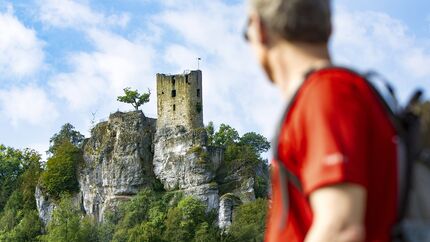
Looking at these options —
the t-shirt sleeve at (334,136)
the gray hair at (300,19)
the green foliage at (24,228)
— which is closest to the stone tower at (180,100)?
the green foliage at (24,228)

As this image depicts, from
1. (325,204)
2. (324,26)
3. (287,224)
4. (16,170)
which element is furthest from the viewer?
(16,170)

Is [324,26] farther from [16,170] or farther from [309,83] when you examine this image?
[16,170]

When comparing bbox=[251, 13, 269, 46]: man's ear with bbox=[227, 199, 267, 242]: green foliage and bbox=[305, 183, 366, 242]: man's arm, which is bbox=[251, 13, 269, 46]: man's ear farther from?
bbox=[227, 199, 267, 242]: green foliage

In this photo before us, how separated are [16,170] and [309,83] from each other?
8814cm

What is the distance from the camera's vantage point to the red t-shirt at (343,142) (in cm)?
277

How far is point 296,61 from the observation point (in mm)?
3031

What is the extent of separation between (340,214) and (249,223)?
2328 inches

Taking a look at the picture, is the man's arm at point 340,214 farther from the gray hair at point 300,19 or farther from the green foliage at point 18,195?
the green foliage at point 18,195

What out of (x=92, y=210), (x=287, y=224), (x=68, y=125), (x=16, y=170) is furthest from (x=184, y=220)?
(x=287, y=224)

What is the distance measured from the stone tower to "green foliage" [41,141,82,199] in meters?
8.06

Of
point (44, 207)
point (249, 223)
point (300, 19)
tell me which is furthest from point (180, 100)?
point (300, 19)

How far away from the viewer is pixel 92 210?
6844 centimetres

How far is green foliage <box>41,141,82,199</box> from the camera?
7106cm

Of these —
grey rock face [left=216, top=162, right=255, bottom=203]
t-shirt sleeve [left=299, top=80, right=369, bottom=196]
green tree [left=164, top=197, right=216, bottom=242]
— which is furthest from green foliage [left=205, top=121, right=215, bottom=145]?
t-shirt sleeve [left=299, top=80, right=369, bottom=196]
